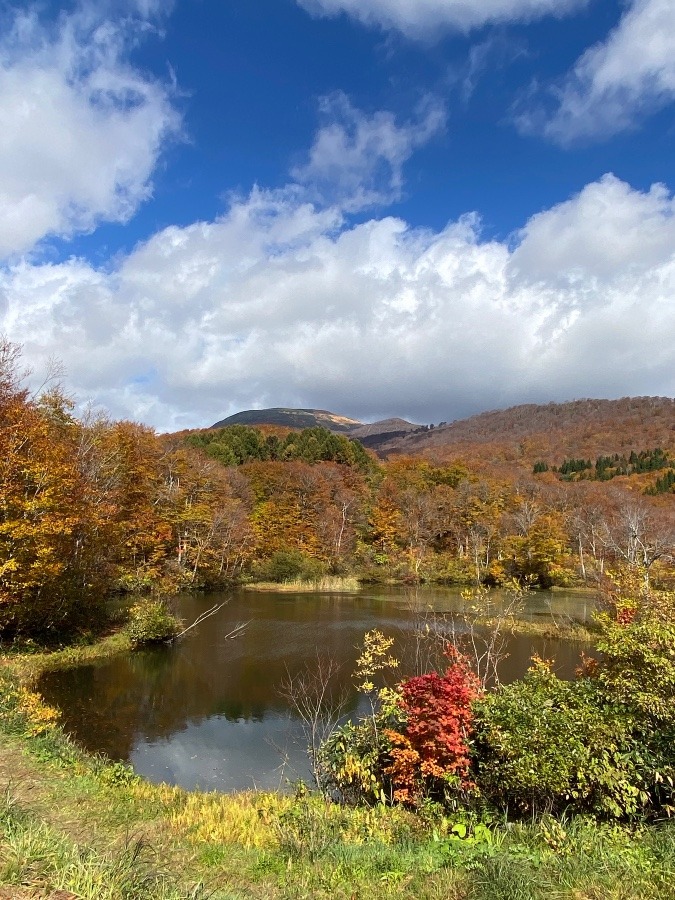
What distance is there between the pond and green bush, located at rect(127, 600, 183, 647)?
24.6 inches

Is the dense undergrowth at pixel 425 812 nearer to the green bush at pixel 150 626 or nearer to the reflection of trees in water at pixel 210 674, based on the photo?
the reflection of trees in water at pixel 210 674

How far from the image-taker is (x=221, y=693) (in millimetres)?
17500

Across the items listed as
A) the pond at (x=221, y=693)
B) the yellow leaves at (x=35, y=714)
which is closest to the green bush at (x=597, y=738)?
the pond at (x=221, y=693)

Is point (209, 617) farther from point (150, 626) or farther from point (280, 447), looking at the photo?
point (280, 447)

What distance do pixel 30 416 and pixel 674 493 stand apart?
77895 millimetres

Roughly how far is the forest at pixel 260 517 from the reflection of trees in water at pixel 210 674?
158 inches

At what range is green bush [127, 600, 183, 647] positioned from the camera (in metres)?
22.6

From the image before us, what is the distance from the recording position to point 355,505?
63312mm

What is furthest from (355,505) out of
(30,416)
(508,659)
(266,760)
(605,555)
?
(266,760)

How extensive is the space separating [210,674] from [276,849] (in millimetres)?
13927

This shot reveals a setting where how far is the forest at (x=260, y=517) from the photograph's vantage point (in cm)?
2003

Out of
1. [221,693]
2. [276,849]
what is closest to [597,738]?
[276,849]

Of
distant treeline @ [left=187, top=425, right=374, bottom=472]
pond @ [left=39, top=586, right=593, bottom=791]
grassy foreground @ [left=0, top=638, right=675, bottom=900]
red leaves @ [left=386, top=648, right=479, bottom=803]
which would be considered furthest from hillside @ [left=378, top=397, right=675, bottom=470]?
grassy foreground @ [left=0, top=638, right=675, bottom=900]

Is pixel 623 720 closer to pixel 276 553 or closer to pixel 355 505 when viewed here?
pixel 276 553
